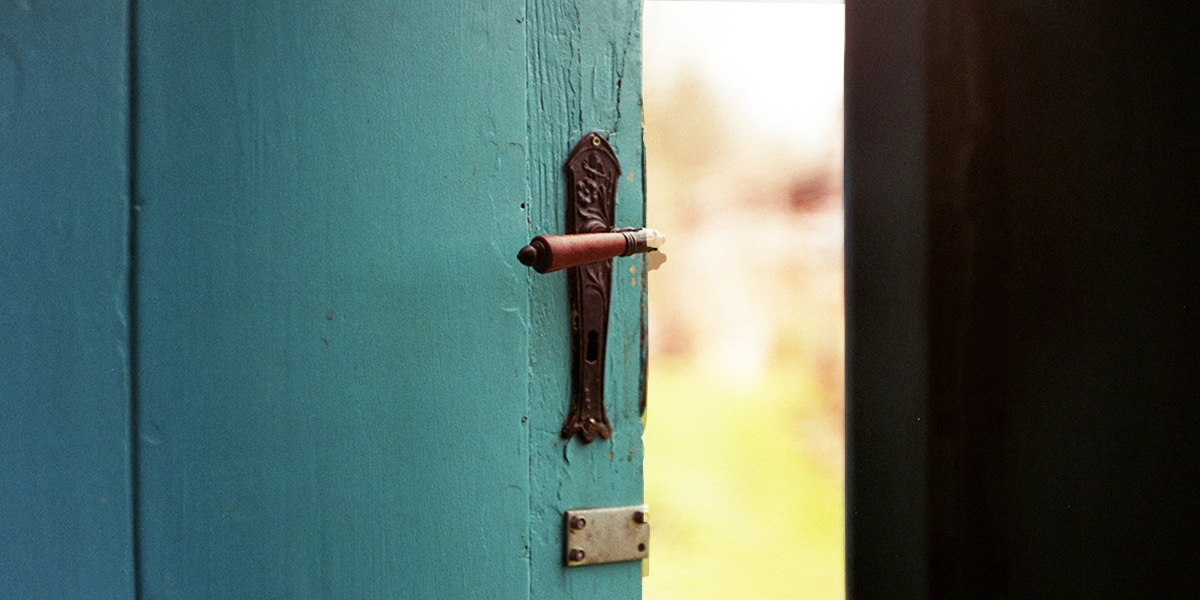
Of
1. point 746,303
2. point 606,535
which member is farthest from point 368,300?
point 746,303

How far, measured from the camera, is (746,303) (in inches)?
42.5

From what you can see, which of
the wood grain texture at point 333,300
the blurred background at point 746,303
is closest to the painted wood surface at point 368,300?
the wood grain texture at point 333,300

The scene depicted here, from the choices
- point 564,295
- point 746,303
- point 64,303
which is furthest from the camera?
point 746,303

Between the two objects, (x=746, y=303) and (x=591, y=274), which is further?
(x=746, y=303)

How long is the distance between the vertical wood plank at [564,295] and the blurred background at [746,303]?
0.28 meters

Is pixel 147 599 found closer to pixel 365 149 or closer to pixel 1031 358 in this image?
pixel 365 149

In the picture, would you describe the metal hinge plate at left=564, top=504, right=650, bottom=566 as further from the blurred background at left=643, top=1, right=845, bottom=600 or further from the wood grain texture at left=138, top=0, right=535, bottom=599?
the blurred background at left=643, top=1, right=845, bottom=600

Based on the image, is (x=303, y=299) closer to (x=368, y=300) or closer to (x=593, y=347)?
(x=368, y=300)

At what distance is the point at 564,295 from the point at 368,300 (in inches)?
6.2

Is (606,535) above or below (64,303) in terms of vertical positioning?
below

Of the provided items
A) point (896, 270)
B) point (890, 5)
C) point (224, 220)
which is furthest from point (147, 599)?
point (890, 5)

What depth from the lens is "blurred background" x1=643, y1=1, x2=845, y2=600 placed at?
1053mm

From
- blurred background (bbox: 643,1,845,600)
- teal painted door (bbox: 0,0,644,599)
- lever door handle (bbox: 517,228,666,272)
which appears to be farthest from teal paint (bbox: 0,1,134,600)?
blurred background (bbox: 643,1,845,600)

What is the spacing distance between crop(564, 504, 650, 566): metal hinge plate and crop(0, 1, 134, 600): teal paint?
0.32 m
